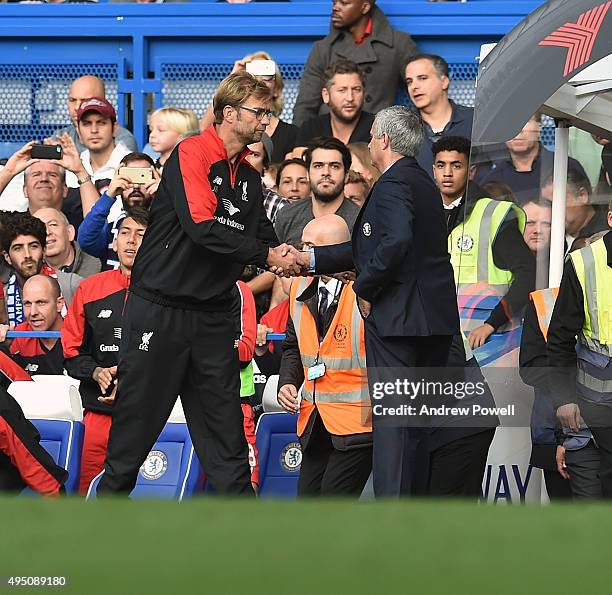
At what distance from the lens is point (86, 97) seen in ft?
30.9

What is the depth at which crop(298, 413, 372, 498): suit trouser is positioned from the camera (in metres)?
6.38

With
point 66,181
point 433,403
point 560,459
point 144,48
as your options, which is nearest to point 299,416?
point 433,403

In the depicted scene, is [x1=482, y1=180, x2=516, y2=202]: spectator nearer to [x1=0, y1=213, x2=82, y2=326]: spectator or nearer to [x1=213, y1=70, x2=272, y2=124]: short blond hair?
[x1=213, y1=70, x2=272, y2=124]: short blond hair

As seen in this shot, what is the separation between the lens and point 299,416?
21.7ft

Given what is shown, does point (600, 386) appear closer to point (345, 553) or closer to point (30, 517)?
point (345, 553)

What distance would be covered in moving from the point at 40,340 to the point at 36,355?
9cm

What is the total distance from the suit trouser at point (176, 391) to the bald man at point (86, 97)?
3.29 m

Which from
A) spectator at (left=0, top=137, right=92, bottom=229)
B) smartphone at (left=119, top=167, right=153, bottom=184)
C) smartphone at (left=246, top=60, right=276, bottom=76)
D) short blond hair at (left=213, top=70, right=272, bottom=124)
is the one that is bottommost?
spectator at (left=0, top=137, right=92, bottom=229)

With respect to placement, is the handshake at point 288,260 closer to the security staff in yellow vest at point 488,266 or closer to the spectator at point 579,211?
the security staff in yellow vest at point 488,266

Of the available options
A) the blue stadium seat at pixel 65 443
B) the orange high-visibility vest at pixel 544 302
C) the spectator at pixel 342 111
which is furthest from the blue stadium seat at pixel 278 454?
the spectator at pixel 342 111

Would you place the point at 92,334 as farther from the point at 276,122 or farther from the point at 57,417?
the point at 276,122

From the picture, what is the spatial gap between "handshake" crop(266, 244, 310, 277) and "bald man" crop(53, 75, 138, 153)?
10.2 feet

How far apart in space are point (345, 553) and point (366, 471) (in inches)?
101

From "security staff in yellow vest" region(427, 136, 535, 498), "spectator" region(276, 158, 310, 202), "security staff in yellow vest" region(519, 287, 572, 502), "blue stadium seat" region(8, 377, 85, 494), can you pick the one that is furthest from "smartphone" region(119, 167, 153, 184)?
"security staff in yellow vest" region(519, 287, 572, 502)
